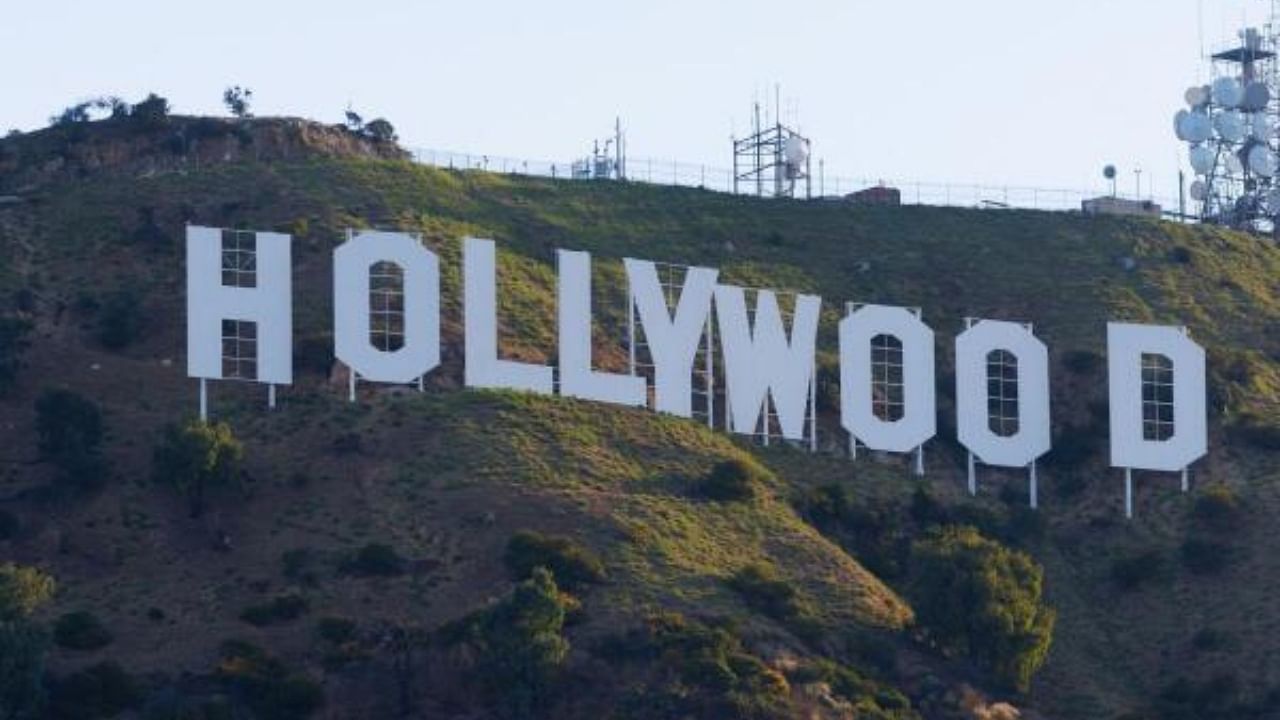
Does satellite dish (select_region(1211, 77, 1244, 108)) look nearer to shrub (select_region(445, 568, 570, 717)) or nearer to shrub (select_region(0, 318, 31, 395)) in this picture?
shrub (select_region(0, 318, 31, 395))

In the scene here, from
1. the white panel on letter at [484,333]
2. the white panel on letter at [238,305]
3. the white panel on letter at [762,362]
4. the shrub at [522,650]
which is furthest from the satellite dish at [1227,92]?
the shrub at [522,650]

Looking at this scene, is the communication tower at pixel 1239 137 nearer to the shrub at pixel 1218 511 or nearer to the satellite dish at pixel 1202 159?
the satellite dish at pixel 1202 159

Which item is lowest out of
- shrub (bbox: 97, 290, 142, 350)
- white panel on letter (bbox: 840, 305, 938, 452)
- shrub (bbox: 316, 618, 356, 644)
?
shrub (bbox: 316, 618, 356, 644)

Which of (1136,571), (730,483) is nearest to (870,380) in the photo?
(730,483)

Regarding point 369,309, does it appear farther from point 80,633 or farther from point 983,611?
point 983,611

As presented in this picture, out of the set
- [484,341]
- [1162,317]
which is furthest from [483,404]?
[1162,317]

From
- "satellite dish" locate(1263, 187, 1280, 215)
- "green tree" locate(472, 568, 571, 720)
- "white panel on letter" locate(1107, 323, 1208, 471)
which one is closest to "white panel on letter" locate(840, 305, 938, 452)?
"white panel on letter" locate(1107, 323, 1208, 471)
